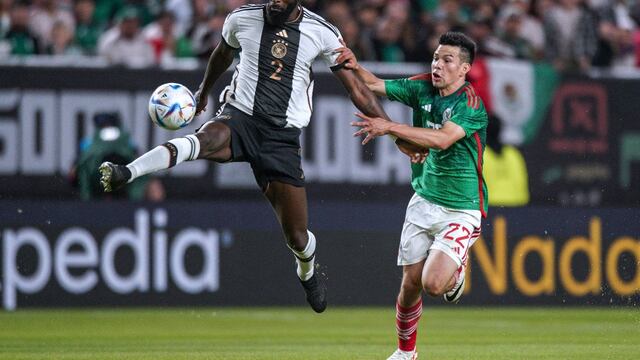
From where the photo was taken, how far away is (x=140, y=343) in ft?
42.3

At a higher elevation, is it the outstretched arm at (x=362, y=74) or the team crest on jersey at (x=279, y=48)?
the team crest on jersey at (x=279, y=48)

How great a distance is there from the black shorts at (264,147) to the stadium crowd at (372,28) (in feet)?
17.7

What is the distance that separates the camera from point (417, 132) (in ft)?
33.3

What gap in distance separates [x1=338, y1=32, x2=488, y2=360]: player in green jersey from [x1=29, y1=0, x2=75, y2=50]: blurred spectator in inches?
308

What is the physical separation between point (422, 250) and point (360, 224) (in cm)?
630

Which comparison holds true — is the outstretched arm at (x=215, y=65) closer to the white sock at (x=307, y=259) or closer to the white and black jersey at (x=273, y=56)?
the white and black jersey at (x=273, y=56)

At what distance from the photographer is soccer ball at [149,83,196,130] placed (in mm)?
10734

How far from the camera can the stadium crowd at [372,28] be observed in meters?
17.3

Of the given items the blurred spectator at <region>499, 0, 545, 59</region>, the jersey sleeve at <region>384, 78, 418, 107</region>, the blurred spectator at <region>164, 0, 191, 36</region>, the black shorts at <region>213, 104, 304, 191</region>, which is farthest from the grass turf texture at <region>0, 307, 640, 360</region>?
the blurred spectator at <region>164, 0, 191, 36</region>

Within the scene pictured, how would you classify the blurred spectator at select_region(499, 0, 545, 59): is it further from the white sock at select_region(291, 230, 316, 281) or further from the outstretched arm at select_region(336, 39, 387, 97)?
the outstretched arm at select_region(336, 39, 387, 97)

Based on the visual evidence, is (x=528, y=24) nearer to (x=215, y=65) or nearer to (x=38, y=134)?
(x=38, y=134)

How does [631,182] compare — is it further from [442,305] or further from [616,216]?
[442,305]

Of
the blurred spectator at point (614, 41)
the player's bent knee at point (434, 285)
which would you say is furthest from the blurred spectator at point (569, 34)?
the player's bent knee at point (434, 285)

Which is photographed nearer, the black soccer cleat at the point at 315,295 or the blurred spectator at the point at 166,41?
the black soccer cleat at the point at 315,295
